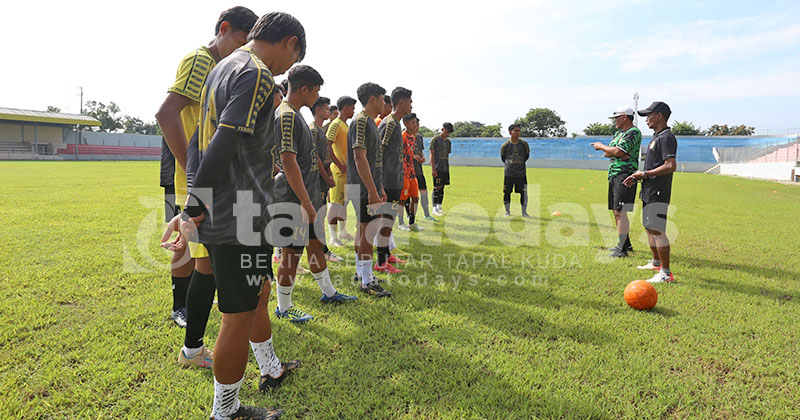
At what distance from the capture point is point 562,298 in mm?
4398

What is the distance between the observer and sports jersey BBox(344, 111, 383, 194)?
4.28 meters

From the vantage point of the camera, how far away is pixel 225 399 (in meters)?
2.13

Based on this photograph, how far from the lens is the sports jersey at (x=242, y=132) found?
1799 millimetres

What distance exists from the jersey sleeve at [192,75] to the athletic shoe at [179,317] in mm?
1937

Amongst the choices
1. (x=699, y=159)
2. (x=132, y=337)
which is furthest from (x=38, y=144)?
(x=699, y=159)

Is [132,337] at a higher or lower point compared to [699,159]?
lower

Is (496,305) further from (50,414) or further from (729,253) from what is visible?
(729,253)

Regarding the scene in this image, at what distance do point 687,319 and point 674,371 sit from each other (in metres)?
1.19

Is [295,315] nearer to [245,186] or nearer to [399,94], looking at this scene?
[245,186]

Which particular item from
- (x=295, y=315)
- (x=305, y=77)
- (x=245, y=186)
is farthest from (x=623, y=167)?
(x=245, y=186)

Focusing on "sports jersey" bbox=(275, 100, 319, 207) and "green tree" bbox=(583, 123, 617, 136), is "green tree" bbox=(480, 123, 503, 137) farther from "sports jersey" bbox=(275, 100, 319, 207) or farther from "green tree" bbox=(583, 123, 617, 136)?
"sports jersey" bbox=(275, 100, 319, 207)

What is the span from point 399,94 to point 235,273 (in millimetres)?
3439

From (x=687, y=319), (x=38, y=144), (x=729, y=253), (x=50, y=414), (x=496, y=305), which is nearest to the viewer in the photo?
(x=50, y=414)

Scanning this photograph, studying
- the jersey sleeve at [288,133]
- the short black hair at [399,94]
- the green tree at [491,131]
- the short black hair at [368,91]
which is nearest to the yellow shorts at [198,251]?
the jersey sleeve at [288,133]
